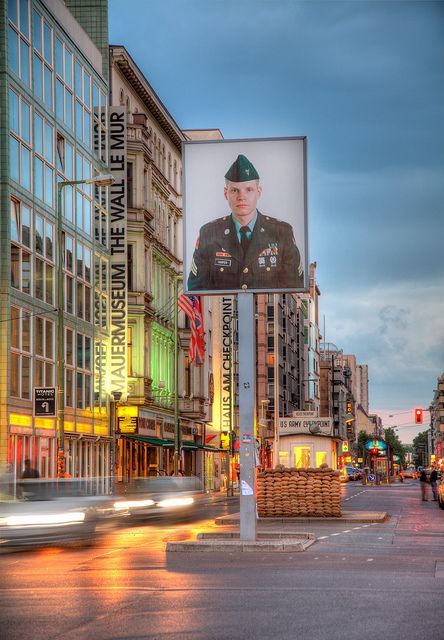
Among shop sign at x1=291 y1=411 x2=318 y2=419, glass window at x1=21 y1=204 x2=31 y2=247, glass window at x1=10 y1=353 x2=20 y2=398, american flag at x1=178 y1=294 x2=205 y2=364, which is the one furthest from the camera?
shop sign at x1=291 y1=411 x2=318 y2=419

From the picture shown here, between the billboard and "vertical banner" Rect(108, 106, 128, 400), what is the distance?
114ft

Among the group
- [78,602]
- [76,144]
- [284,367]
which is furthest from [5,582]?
[284,367]

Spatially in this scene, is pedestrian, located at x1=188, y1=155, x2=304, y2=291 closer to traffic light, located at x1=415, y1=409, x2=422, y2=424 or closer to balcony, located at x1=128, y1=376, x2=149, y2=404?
balcony, located at x1=128, y1=376, x2=149, y2=404

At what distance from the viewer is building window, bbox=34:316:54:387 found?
48094 millimetres

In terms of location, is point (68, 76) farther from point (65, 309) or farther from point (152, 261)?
point (152, 261)

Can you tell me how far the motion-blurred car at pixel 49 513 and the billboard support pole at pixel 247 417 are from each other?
3.73 metres

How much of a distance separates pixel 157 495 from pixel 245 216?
11.8 meters

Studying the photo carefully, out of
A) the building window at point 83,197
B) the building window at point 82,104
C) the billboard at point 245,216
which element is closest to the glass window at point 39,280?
the building window at point 83,197

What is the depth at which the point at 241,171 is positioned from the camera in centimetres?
2592

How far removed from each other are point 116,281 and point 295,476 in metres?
27.3

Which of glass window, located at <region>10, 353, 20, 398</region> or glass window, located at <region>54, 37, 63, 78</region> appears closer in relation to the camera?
glass window, located at <region>10, 353, 20, 398</region>

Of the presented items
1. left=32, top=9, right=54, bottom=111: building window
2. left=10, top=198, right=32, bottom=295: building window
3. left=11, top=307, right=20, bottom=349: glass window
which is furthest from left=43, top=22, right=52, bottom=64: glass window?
left=11, top=307, right=20, bottom=349: glass window

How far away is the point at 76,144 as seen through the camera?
2179 inches

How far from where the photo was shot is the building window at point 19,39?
45656 mm
